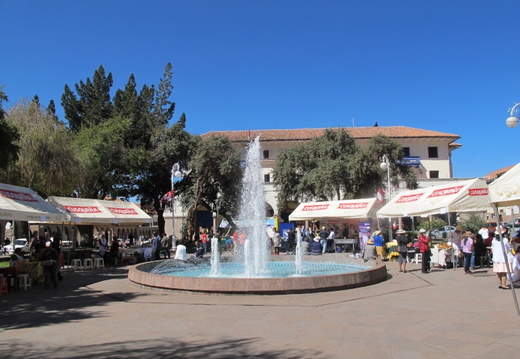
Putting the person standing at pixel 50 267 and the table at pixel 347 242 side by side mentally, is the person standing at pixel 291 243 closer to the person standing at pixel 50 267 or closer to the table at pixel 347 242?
the table at pixel 347 242

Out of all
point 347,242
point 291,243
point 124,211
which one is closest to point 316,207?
point 291,243

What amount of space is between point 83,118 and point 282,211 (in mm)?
22150

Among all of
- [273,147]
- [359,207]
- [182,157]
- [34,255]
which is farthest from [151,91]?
[34,255]

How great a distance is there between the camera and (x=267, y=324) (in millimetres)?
7277

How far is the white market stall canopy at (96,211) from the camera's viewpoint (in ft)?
59.0

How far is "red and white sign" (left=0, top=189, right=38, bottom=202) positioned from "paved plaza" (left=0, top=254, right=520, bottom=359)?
3.34m

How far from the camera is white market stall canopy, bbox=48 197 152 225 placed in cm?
1797

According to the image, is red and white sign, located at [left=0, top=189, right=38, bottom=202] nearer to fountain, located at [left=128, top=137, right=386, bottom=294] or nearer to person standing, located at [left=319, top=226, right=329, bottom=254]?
fountain, located at [left=128, top=137, right=386, bottom=294]

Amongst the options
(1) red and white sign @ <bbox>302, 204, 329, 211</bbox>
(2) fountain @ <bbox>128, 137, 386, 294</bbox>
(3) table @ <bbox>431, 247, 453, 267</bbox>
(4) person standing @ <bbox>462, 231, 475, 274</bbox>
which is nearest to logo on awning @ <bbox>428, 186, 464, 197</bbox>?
(3) table @ <bbox>431, 247, 453, 267</bbox>

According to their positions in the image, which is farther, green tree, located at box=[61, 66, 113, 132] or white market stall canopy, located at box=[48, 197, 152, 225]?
green tree, located at box=[61, 66, 113, 132]

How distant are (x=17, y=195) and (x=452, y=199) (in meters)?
14.9

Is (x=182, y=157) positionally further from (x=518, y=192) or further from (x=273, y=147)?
(x=518, y=192)

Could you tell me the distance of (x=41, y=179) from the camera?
2173 centimetres

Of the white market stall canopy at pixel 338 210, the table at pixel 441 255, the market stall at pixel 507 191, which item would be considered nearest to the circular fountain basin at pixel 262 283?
the market stall at pixel 507 191
